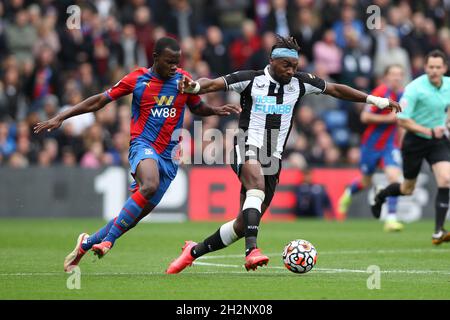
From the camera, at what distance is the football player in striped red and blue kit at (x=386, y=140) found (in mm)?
17859

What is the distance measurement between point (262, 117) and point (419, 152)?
16.0 ft

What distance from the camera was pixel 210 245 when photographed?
10.8 m

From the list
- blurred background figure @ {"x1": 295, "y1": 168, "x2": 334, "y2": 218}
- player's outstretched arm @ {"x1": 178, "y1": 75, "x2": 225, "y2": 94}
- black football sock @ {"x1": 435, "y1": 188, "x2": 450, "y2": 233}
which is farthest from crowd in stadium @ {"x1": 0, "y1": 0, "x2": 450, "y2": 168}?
player's outstretched arm @ {"x1": 178, "y1": 75, "x2": 225, "y2": 94}

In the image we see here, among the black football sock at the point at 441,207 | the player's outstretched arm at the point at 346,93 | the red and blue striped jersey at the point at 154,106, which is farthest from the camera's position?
the black football sock at the point at 441,207

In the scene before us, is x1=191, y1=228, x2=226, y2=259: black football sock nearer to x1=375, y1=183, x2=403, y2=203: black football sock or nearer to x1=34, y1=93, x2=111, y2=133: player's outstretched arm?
x1=34, y1=93, x2=111, y2=133: player's outstretched arm

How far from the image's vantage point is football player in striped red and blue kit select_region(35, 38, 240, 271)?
10859mm

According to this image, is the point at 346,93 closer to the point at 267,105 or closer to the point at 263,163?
the point at 267,105

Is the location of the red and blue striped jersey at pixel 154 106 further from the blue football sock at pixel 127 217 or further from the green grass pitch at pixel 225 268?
the green grass pitch at pixel 225 268

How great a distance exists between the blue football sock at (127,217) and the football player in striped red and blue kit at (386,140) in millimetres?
7816

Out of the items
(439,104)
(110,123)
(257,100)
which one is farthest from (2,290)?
(110,123)

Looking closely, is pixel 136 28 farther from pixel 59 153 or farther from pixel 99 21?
pixel 59 153

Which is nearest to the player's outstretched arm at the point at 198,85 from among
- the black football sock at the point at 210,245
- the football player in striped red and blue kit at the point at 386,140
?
the black football sock at the point at 210,245

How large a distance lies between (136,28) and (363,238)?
9476 mm

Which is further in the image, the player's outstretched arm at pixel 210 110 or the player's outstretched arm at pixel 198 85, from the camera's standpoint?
the player's outstretched arm at pixel 210 110
